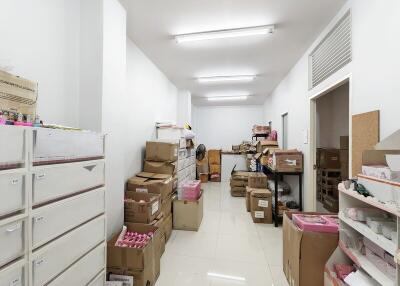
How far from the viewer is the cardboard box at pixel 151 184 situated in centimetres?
279

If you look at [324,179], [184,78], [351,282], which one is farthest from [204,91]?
[351,282]

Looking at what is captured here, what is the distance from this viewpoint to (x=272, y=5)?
2248mm

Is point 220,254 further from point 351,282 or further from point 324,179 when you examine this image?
point 324,179

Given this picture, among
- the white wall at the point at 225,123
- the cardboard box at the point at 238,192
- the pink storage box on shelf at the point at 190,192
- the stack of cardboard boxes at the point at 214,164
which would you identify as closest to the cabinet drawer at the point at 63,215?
the pink storage box on shelf at the point at 190,192

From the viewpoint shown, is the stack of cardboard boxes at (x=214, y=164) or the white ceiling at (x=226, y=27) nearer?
the white ceiling at (x=226, y=27)

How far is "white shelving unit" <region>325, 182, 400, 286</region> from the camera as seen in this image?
1094 millimetres

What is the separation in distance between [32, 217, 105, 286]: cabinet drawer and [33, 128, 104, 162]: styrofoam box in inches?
17.8

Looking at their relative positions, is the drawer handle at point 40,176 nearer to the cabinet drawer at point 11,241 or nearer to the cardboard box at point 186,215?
the cabinet drawer at point 11,241

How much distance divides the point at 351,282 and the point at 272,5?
249 cm

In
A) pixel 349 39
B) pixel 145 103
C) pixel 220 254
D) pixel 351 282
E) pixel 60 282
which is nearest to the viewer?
pixel 60 282

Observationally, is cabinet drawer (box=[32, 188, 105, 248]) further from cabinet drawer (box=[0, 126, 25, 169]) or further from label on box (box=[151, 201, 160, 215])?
label on box (box=[151, 201, 160, 215])

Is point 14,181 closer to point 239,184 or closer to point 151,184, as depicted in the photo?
point 151,184

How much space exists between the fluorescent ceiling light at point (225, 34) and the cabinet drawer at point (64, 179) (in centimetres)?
209

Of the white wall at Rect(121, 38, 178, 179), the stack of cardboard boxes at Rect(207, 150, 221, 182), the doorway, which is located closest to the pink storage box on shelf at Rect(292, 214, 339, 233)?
the doorway
